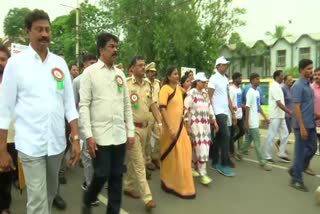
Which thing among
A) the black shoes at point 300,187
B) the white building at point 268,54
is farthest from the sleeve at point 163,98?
the white building at point 268,54

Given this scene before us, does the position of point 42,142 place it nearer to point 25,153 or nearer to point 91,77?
point 25,153

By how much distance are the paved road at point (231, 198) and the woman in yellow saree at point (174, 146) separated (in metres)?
0.17

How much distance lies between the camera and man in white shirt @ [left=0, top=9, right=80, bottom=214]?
3.17 meters

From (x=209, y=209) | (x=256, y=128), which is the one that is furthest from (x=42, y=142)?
(x=256, y=128)

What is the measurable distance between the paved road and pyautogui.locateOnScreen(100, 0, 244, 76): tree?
18.9m

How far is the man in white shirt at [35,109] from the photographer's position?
3.17 meters

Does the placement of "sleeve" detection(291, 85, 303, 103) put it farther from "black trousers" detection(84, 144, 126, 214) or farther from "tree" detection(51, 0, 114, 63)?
"tree" detection(51, 0, 114, 63)

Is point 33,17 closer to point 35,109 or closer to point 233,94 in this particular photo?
point 35,109

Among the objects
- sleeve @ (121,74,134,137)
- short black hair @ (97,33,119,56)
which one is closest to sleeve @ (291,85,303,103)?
sleeve @ (121,74,134,137)

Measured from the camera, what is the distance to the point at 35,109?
3.19m

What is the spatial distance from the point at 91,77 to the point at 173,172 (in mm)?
2261

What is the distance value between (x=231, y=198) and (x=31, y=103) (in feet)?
11.2

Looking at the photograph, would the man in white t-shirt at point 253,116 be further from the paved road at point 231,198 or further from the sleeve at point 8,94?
the sleeve at point 8,94

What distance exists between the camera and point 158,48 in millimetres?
26703
